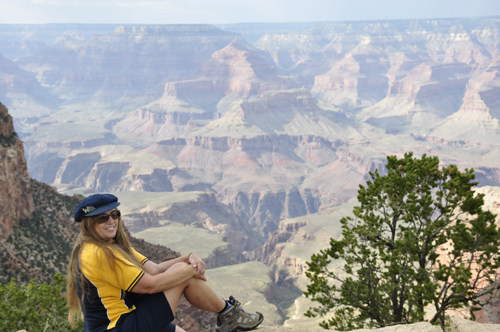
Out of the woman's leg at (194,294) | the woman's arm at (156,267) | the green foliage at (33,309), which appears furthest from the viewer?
the green foliage at (33,309)

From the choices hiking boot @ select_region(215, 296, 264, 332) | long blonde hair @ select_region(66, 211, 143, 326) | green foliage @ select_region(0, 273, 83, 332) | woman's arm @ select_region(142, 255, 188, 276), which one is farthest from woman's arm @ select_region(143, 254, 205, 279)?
green foliage @ select_region(0, 273, 83, 332)

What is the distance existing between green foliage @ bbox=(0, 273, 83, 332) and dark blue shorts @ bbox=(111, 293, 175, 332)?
1285 cm

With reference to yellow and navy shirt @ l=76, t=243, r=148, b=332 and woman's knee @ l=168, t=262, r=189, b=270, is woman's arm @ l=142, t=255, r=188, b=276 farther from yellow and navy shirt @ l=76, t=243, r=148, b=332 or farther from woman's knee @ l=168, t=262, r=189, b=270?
yellow and navy shirt @ l=76, t=243, r=148, b=332

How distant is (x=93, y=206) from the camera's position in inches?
343

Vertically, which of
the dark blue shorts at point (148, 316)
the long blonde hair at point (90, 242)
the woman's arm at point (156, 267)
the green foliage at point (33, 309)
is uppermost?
the long blonde hair at point (90, 242)

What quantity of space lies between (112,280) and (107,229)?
996 millimetres

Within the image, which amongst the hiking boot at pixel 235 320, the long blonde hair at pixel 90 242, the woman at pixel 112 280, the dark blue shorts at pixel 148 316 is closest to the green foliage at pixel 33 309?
the hiking boot at pixel 235 320

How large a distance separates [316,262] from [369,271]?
217 cm

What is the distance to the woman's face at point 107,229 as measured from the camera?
8.79 metres

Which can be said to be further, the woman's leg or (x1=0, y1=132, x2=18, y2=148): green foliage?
(x1=0, y1=132, x2=18, y2=148): green foliage

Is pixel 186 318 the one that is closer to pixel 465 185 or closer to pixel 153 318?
pixel 465 185

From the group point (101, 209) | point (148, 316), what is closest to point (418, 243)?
point (148, 316)

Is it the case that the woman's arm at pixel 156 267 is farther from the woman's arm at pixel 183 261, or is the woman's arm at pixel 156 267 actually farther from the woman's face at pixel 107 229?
the woman's face at pixel 107 229

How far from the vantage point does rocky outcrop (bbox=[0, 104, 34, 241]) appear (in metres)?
35.7
